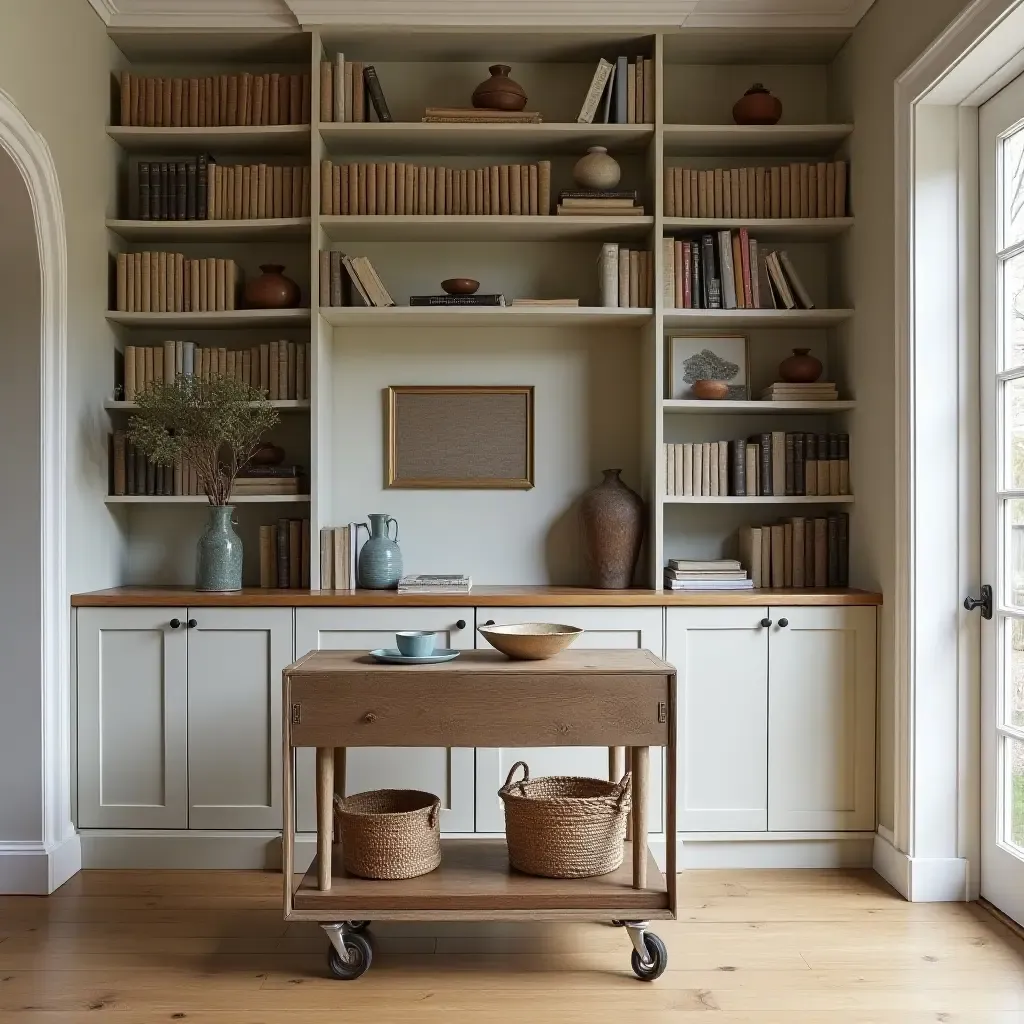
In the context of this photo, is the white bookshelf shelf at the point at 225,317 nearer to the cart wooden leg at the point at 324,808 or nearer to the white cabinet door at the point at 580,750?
the white cabinet door at the point at 580,750

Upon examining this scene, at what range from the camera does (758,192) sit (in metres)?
3.94

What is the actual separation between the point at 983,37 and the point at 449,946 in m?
2.97

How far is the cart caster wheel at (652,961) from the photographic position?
274 cm

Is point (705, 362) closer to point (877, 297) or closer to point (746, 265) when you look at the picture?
point (746, 265)

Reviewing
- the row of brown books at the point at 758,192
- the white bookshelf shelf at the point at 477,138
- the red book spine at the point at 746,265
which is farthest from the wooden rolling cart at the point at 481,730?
the white bookshelf shelf at the point at 477,138

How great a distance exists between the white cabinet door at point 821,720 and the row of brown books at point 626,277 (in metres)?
1.28

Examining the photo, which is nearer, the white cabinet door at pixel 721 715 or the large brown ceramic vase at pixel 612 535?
the white cabinet door at pixel 721 715

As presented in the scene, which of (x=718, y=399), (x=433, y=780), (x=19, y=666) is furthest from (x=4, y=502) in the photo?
(x=718, y=399)

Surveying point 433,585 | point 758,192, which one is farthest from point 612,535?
point 758,192

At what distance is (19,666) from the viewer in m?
3.39

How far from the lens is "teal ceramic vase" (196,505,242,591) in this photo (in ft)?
12.1

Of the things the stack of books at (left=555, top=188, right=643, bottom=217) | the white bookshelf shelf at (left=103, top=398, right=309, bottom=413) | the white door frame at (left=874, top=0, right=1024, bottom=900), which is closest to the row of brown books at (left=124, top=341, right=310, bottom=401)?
the white bookshelf shelf at (left=103, top=398, right=309, bottom=413)

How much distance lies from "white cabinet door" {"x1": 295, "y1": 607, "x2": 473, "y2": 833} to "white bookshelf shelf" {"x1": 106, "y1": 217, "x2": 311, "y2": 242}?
4.82 ft

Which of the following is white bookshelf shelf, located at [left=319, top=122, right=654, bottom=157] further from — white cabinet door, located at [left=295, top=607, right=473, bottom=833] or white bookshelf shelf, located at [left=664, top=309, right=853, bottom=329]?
white cabinet door, located at [left=295, top=607, right=473, bottom=833]
